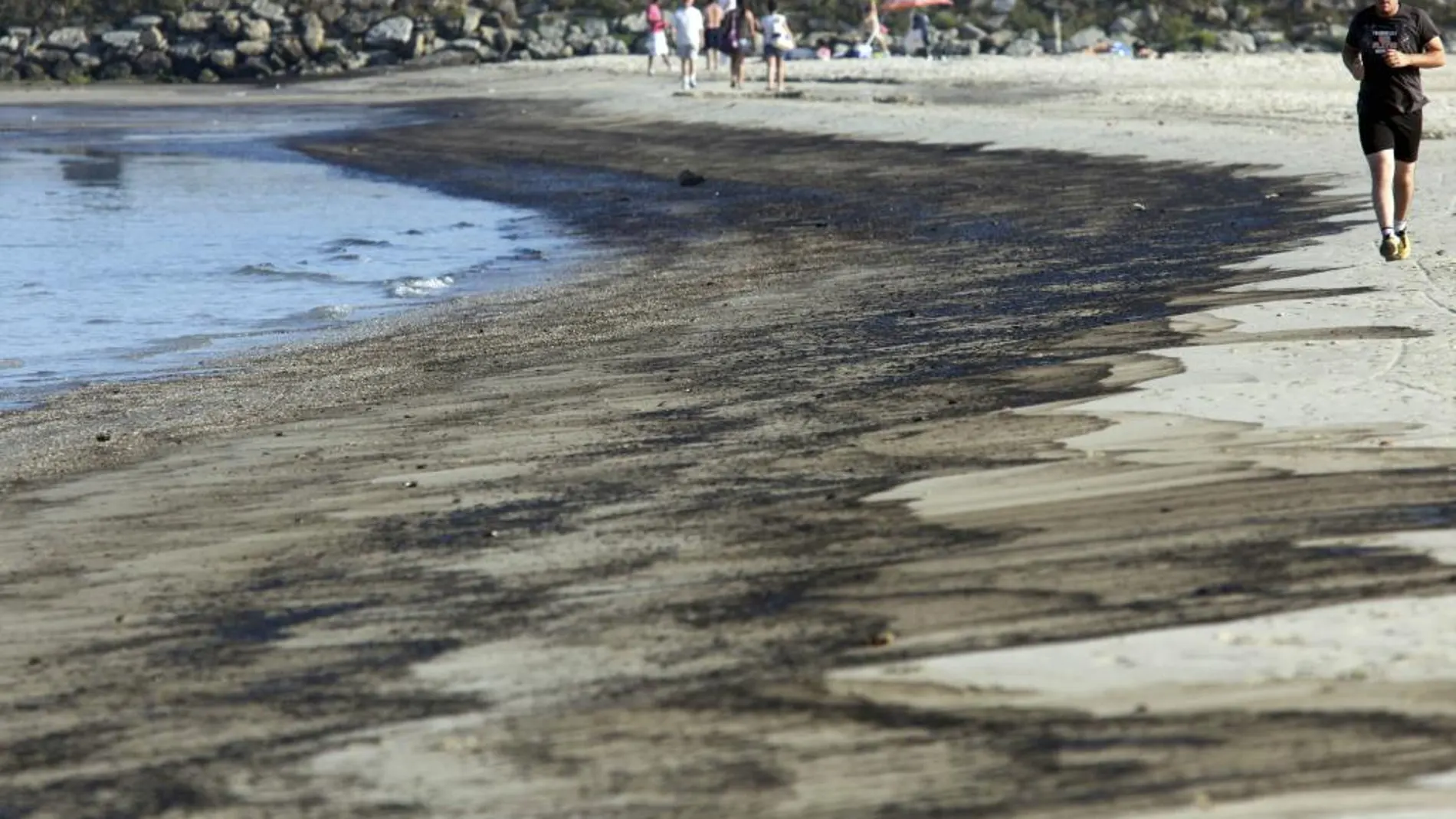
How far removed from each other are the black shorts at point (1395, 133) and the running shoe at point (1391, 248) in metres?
0.47

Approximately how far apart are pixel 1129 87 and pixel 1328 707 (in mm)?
30374

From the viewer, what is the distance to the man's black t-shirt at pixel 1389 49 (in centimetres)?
1160

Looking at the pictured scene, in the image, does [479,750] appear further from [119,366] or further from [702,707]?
[119,366]

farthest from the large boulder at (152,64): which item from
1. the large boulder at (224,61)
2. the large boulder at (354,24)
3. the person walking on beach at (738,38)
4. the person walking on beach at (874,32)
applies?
the person walking on beach at (738,38)

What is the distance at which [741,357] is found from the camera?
35.2 feet

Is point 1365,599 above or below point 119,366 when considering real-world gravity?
above

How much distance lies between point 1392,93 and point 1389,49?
271 mm

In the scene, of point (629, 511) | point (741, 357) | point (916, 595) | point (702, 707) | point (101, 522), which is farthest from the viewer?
point (741, 357)

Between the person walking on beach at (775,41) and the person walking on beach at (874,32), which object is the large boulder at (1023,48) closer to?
the person walking on beach at (874,32)

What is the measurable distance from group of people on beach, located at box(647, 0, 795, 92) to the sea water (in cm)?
788

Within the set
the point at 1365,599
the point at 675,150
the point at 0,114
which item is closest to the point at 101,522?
the point at 1365,599

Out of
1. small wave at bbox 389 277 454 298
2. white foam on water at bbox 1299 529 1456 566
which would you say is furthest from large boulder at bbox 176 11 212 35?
white foam on water at bbox 1299 529 1456 566

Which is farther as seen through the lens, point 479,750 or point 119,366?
point 119,366

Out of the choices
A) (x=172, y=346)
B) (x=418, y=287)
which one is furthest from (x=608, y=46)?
(x=172, y=346)
